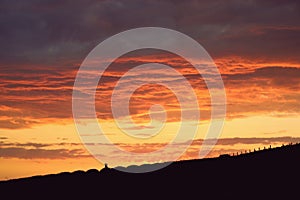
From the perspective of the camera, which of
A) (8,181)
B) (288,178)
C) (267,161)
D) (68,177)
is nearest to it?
(288,178)

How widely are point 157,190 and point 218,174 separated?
401 cm

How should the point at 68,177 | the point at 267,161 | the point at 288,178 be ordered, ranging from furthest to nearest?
1. the point at 68,177
2. the point at 267,161
3. the point at 288,178

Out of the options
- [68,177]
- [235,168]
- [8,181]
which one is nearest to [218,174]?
[235,168]

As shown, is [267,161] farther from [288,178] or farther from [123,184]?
[123,184]

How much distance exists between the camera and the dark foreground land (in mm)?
43094

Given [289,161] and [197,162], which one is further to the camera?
[197,162]

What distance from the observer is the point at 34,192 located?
51.1 meters

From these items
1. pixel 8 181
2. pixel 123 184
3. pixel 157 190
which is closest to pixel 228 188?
pixel 157 190

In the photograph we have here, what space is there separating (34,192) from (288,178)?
18304 millimetres

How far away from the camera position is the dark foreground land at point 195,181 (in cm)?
4309

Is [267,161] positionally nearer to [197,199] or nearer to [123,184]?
[197,199]

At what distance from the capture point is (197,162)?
160 ft

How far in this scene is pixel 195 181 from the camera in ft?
151

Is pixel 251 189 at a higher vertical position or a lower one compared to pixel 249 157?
lower
